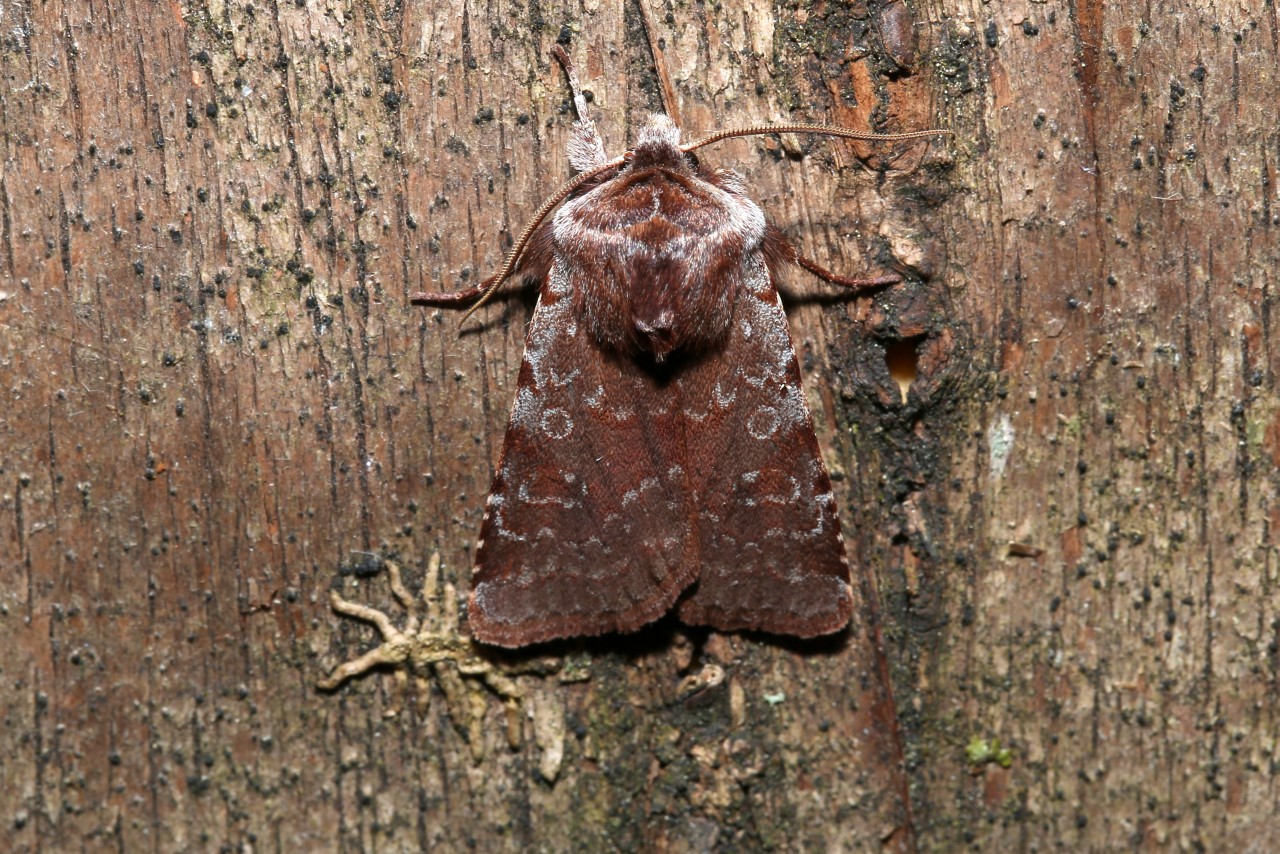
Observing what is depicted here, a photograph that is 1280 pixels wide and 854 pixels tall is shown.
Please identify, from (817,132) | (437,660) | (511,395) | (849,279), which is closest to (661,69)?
(817,132)

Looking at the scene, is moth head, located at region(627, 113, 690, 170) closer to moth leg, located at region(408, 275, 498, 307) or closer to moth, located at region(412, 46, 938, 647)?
moth, located at region(412, 46, 938, 647)

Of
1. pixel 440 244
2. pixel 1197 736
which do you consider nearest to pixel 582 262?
pixel 440 244

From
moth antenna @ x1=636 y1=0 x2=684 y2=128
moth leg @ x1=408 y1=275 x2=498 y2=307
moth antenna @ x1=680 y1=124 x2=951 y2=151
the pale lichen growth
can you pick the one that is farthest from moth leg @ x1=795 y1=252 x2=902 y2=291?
the pale lichen growth

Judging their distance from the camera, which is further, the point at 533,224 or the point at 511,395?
the point at 511,395

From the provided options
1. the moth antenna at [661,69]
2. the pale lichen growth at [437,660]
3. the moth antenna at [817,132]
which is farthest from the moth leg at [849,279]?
the pale lichen growth at [437,660]

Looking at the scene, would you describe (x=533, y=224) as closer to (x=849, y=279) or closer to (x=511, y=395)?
(x=511, y=395)
